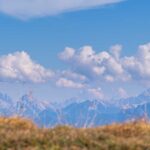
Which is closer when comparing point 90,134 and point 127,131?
point 90,134

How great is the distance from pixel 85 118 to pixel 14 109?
3041 mm

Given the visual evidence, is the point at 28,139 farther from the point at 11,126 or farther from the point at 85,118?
the point at 85,118

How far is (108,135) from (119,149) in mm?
1632

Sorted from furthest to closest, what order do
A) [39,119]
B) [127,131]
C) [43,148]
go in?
[39,119], [127,131], [43,148]

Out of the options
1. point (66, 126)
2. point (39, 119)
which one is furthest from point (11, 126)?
point (39, 119)

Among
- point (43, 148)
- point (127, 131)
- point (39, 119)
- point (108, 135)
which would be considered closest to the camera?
point (43, 148)

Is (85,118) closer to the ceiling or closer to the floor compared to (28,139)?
closer to the ceiling

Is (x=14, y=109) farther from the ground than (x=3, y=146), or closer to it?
farther from the ground

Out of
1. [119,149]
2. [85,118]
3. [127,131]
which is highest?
[85,118]

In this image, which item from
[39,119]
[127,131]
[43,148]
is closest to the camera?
[43,148]

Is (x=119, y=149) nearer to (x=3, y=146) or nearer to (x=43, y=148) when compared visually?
(x=43, y=148)

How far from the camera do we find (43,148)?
46.2ft

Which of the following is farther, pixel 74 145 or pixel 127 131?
pixel 127 131

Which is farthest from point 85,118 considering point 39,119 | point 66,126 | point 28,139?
point 28,139
